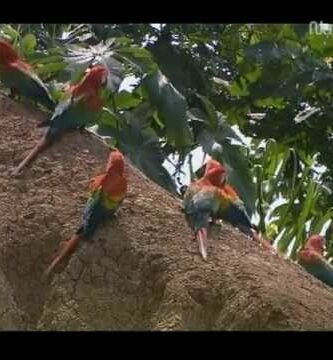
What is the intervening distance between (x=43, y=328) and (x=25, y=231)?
0.72 ft

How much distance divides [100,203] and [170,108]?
1.00 m

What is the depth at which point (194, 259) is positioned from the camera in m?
2.03

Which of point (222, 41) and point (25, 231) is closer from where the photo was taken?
point (25, 231)

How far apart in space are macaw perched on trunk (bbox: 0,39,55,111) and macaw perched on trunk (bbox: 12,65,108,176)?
2.2 inches

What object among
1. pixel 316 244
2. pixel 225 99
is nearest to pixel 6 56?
pixel 316 244

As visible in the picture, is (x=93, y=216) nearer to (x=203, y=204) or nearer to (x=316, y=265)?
(x=203, y=204)

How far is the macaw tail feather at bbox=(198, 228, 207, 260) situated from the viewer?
6.72 ft

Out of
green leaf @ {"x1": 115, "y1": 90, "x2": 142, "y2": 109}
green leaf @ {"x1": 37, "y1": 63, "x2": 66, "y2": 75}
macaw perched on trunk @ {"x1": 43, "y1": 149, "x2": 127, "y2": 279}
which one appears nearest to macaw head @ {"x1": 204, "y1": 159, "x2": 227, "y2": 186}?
macaw perched on trunk @ {"x1": 43, "y1": 149, "x2": 127, "y2": 279}

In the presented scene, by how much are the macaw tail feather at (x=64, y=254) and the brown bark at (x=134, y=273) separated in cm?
1

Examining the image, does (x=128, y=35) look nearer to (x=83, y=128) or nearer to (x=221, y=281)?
(x=83, y=128)

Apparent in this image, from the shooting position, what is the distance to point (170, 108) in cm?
299

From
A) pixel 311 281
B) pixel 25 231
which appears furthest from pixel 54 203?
pixel 311 281

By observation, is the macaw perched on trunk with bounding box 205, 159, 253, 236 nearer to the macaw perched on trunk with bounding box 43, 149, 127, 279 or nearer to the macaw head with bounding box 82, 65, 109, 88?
the macaw perched on trunk with bounding box 43, 149, 127, 279

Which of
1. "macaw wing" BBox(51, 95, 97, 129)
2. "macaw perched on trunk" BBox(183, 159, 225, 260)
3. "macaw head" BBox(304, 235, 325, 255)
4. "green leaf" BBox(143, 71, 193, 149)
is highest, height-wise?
"macaw wing" BBox(51, 95, 97, 129)
